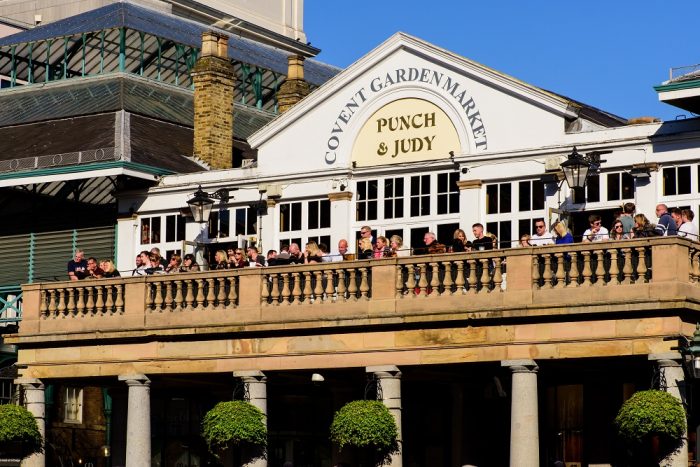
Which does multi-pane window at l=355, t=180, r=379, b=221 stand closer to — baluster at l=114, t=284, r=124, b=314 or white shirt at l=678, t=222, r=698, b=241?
baluster at l=114, t=284, r=124, b=314

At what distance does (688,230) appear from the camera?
32.0m

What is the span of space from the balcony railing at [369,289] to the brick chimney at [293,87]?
12.5 meters

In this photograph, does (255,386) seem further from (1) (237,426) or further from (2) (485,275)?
(2) (485,275)

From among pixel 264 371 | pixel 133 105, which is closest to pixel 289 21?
pixel 133 105

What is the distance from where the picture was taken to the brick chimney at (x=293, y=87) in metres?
48.2

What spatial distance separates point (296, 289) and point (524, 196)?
547cm

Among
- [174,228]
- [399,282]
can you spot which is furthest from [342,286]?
[174,228]

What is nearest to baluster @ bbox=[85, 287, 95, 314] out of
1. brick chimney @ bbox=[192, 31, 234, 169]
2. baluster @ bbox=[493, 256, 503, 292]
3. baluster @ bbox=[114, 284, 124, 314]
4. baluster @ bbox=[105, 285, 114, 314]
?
baluster @ bbox=[105, 285, 114, 314]

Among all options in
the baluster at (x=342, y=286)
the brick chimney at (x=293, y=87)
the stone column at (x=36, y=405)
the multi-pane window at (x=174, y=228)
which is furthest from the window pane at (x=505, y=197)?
the brick chimney at (x=293, y=87)

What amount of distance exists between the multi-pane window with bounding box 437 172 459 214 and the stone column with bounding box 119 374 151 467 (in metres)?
7.13

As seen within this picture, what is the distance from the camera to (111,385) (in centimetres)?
3966

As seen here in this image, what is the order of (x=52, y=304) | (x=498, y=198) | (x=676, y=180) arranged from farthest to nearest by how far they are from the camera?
(x=52, y=304)
(x=498, y=198)
(x=676, y=180)

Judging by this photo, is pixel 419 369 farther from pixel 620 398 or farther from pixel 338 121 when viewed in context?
pixel 338 121

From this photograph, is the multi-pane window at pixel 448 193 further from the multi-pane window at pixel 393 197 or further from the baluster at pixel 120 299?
the baluster at pixel 120 299
